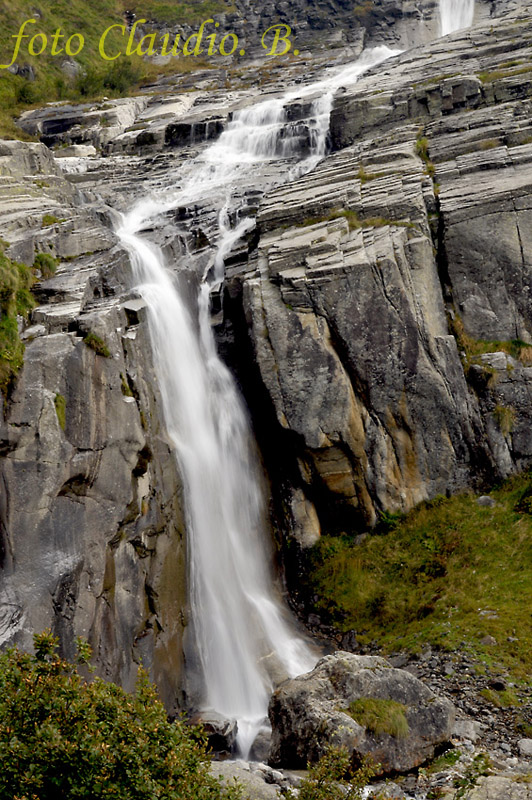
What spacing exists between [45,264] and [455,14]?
206ft

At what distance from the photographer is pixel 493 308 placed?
2462 centimetres

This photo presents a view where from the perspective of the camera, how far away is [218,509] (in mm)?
22062

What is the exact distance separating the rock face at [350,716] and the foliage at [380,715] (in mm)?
64

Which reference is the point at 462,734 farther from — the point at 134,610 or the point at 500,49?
the point at 500,49

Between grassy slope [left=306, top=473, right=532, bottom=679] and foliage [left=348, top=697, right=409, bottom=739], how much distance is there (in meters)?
3.79

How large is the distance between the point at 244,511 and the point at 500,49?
32.6m

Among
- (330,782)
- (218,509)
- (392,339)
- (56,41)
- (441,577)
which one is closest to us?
(330,782)

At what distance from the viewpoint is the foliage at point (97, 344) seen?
1908cm

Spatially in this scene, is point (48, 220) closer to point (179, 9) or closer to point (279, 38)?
point (279, 38)

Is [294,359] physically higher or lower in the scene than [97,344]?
lower

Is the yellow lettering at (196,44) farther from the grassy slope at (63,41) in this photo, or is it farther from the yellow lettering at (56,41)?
the yellow lettering at (56,41)

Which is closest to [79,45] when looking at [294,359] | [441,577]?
[294,359]

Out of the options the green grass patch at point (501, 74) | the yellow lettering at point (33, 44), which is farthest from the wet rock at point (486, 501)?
the yellow lettering at point (33, 44)

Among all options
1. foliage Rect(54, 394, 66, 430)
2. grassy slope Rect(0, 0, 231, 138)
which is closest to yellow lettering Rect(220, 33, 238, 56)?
grassy slope Rect(0, 0, 231, 138)
